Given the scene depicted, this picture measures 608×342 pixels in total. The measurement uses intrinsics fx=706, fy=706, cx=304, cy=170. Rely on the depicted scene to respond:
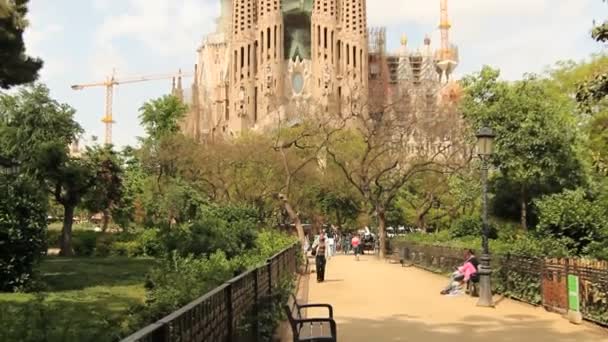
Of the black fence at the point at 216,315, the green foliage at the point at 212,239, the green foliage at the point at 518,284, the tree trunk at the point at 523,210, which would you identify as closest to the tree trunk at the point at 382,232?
the tree trunk at the point at 523,210

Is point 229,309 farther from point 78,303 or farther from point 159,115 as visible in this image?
point 159,115

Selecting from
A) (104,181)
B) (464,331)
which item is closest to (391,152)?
(104,181)

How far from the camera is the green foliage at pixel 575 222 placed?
16.3 metres

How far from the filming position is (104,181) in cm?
3356

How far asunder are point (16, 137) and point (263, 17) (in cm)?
6073

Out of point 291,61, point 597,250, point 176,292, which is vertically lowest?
point 176,292

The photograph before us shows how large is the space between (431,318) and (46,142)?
72.8ft

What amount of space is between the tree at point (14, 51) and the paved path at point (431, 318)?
9007 millimetres

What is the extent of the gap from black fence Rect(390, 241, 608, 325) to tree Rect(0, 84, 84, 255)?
1813 cm

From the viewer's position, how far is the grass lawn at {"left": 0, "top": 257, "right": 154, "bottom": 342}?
5371 millimetres

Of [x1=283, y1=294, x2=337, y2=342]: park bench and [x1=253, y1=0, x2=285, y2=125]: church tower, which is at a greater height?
[x1=253, y1=0, x2=285, y2=125]: church tower

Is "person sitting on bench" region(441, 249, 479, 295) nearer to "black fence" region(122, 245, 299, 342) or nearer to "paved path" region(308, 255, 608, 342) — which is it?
"paved path" region(308, 255, 608, 342)

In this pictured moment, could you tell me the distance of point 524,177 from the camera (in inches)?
947

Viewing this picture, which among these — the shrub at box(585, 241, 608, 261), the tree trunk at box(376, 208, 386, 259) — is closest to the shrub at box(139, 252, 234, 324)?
the shrub at box(585, 241, 608, 261)
